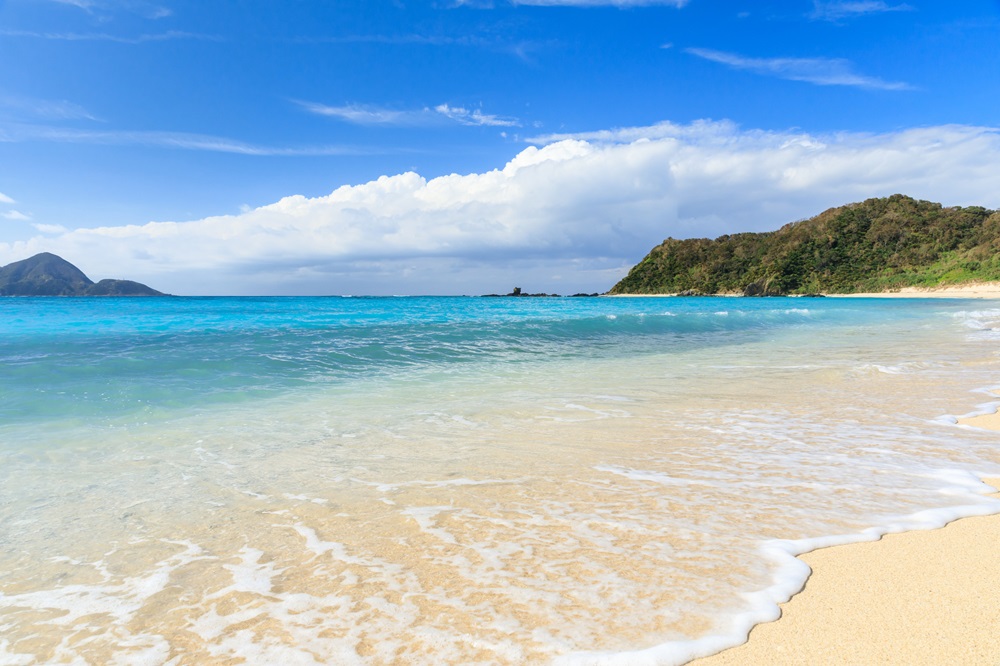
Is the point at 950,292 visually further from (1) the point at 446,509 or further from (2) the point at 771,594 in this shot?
(1) the point at 446,509

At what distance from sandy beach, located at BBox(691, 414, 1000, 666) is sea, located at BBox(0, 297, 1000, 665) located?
13 centimetres

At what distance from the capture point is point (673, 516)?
395 centimetres

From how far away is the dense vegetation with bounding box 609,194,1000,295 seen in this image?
9856cm

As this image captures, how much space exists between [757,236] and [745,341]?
157m

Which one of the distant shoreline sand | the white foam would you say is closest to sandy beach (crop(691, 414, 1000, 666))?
the white foam

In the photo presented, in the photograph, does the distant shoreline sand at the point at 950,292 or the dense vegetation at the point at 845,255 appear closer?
the distant shoreline sand at the point at 950,292

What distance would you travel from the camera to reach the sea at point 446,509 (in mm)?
2623

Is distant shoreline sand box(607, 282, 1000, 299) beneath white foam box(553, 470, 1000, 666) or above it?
above

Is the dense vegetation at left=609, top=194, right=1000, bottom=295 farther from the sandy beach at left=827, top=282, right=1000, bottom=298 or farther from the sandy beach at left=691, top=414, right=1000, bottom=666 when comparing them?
the sandy beach at left=691, top=414, right=1000, bottom=666

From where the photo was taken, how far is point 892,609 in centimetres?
262

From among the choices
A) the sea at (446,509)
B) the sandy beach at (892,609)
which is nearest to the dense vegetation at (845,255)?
the sea at (446,509)

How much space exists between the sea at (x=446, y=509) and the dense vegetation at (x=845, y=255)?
101782 millimetres

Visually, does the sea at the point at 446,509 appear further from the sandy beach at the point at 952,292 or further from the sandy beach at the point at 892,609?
the sandy beach at the point at 952,292

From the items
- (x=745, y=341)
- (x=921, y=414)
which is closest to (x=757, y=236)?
(x=745, y=341)
